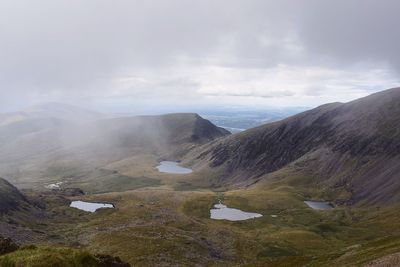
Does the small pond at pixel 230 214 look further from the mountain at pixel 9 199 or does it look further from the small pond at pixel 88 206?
the mountain at pixel 9 199

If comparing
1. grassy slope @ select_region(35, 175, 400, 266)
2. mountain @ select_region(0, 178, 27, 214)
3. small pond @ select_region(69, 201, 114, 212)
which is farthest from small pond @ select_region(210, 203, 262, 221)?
mountain @ select_region(0, 178, 27, 214)

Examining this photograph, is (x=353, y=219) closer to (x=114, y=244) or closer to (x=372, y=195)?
(x=372, y=195)

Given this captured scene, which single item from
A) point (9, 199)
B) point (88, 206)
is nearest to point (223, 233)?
point (88, 206)

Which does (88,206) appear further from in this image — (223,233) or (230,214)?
(223,233)

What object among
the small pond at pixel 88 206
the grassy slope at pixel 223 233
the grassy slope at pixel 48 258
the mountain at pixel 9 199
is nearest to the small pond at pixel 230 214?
the grassy slope at pixel 223 233

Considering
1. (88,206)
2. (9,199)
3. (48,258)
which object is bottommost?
(88,206)

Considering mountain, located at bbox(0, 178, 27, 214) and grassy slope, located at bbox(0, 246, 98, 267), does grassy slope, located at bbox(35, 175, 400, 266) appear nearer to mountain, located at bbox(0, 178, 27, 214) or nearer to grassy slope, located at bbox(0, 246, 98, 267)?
mountain, located at bbox(0, 178, 27, 214)

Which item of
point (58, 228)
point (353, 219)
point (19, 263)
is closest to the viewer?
point (19, 263)

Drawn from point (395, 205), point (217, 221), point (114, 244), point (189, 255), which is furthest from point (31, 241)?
point (395, 205)
